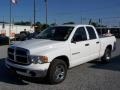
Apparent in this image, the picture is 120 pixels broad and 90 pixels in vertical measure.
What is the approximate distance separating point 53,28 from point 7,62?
2258mm

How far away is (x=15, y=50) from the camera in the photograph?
7.47 meters

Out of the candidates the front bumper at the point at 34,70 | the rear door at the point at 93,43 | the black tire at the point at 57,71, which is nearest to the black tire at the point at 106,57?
the rear door at the point at 93,43

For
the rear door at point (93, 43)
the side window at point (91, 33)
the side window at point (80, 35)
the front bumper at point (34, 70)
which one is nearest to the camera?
the front bumper at point (34, 70)

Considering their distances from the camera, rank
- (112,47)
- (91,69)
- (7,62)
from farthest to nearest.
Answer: (112,47) < (91,69) < (7,62)

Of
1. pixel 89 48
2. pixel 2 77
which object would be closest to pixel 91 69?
pixel 89 48

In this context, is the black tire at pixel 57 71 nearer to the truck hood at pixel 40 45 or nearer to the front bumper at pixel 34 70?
the front bumper at pixel 34 70

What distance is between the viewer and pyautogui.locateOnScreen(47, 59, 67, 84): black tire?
23.8 ft

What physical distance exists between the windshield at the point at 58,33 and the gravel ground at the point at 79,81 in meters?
1.43

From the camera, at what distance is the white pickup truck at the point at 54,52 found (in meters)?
7.08

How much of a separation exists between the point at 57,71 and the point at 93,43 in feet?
8.28

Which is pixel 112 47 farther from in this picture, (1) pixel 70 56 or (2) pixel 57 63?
(2) pixel 57 63

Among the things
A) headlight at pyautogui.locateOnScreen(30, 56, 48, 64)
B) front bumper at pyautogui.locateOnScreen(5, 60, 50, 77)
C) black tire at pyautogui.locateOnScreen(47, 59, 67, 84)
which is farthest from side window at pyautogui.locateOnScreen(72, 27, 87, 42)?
front bumper at pyautogui.locateOnScreen(5, 60, 50, 77)

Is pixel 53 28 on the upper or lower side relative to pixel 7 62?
upper

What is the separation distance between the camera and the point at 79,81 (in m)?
7.89
